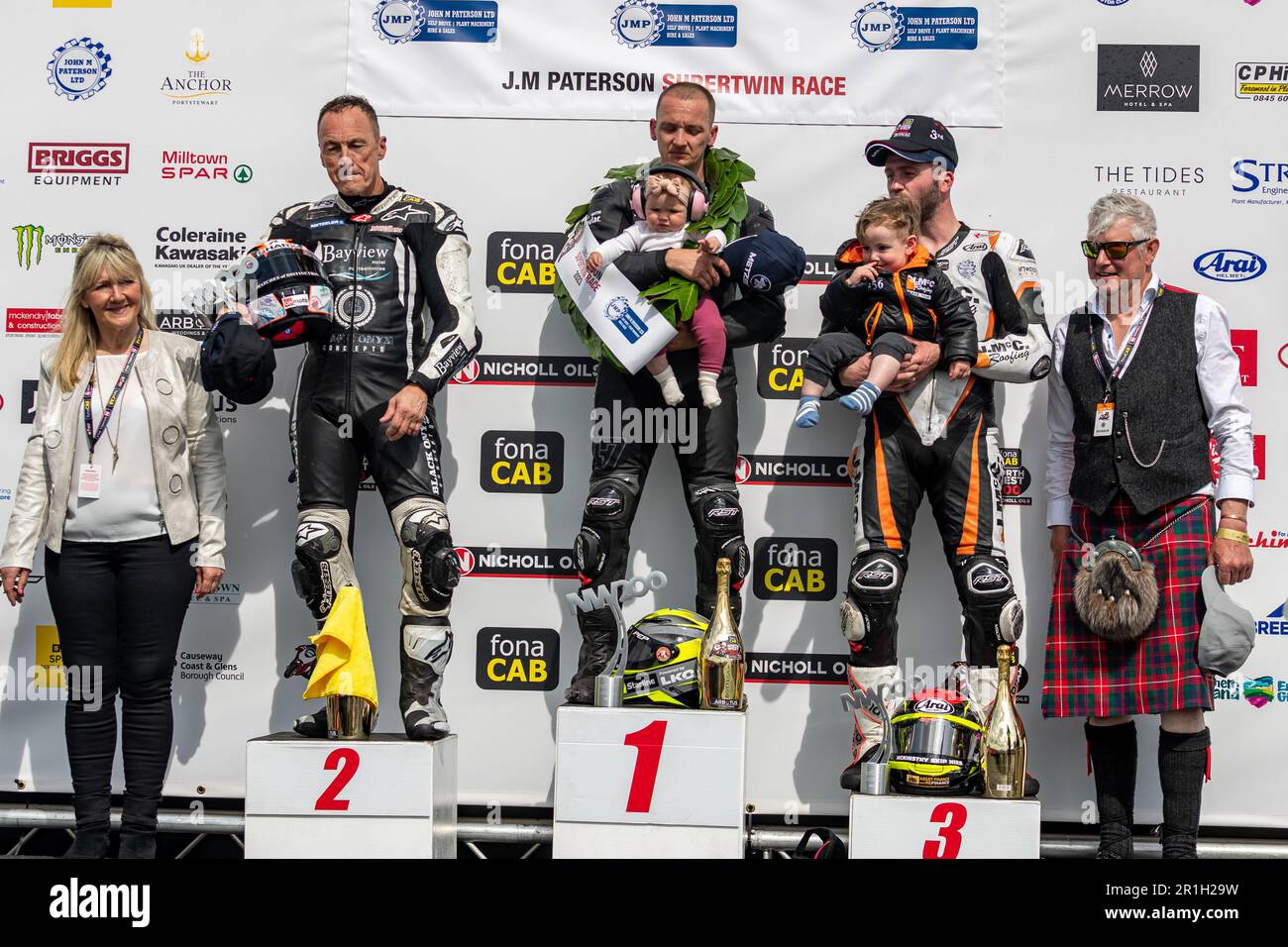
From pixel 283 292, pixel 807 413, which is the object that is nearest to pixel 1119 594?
pixel 807 413

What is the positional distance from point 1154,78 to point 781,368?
1.59 metres

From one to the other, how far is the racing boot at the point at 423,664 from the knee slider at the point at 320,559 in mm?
250

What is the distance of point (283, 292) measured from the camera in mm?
4176

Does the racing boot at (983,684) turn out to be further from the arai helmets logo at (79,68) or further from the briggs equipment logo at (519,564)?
the arai helmets logo at (79,68)

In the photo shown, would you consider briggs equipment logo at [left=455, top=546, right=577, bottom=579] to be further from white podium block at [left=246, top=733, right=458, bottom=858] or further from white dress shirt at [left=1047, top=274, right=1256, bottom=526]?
white dress shirt at [left=1047, top=274, right=1256, bottom=526]

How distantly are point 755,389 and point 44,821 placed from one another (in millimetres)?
2794

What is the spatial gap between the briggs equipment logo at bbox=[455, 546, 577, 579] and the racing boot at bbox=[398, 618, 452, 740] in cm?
55

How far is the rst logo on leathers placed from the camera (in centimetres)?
480

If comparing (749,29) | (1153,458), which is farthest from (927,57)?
(1153,458)

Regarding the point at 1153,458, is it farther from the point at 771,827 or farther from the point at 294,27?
the point at 294,27

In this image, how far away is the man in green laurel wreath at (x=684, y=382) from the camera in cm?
420

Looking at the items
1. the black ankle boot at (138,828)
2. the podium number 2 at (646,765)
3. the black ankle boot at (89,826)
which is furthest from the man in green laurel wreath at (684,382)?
the black ankle boot at (89,826)

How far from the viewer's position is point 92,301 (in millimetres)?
4199

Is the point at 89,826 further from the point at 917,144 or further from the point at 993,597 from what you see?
the point at 917,144
